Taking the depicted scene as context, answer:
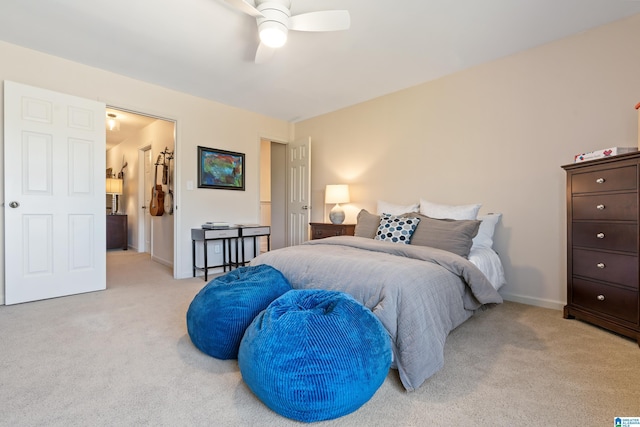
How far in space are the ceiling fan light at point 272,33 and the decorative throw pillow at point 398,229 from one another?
5.93 feet

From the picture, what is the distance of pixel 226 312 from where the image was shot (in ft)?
5.49

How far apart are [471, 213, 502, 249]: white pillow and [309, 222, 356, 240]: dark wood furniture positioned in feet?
4.69

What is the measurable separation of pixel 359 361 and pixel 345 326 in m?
0.14

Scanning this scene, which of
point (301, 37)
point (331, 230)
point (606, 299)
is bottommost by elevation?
point (606, 299)

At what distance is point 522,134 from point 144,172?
6.21 metres

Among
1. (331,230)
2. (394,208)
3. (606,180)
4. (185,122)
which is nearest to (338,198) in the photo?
(331,230)

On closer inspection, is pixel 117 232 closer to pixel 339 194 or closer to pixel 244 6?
pixel 339 194

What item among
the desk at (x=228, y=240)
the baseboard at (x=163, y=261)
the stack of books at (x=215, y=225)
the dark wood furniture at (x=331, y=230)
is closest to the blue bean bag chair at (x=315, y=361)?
the dark wood furniture at (x=331, y=230)

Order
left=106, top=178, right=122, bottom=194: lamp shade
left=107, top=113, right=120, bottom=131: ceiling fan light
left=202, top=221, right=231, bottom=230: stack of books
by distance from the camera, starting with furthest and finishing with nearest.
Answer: left=106, top=178, right=122, bottom=194: lamp shade → left=107, top=113, right=120, bottom=131: ceiling fan light → left=202, top=221, right=231, bottom=230: stack of books

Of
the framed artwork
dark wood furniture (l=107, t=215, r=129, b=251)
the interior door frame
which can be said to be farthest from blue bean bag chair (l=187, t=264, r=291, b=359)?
dark wood furniture (l=107, t=215, r=129, b=251)

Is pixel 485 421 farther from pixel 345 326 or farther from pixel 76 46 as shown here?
pixel 76 46

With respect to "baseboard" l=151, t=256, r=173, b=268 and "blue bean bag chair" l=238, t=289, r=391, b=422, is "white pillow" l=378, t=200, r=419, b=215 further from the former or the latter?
"baseboard" l=151, t=256, r=173, b=268

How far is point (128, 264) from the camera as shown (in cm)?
480

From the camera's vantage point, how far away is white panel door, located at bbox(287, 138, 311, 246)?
15.2ft
